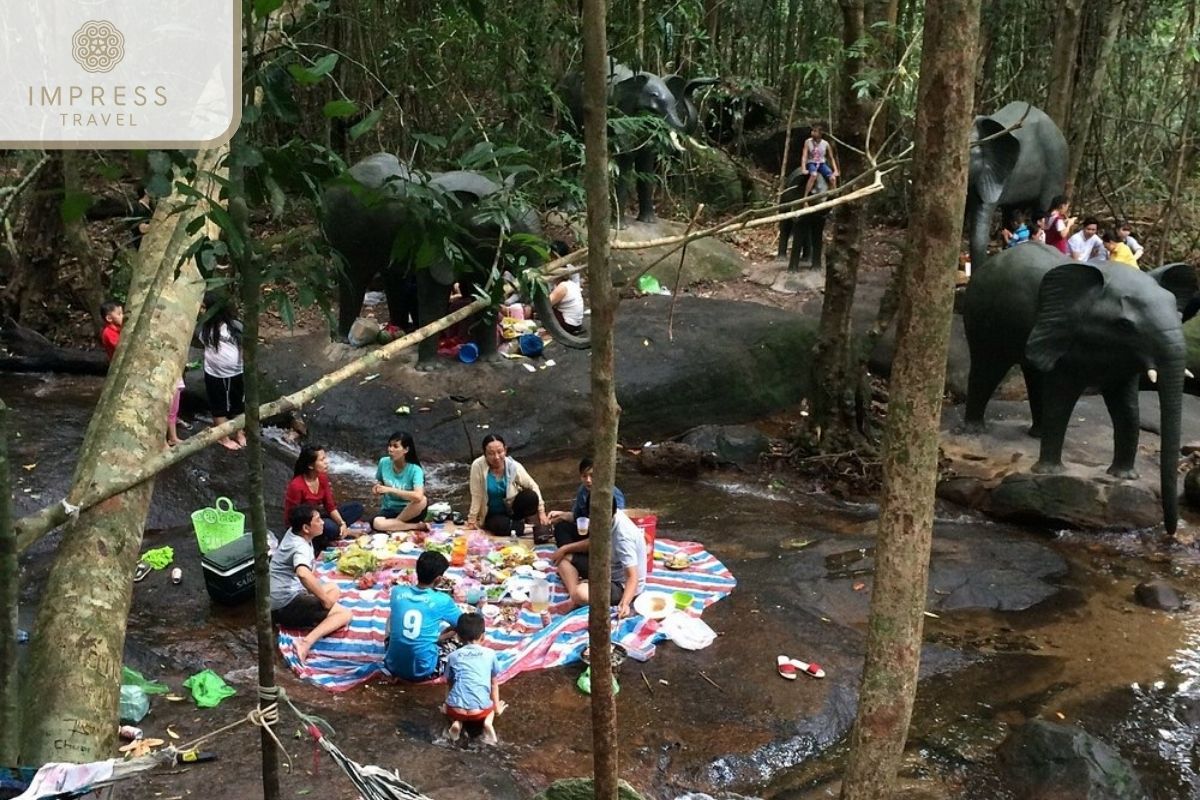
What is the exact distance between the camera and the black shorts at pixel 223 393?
339 inches

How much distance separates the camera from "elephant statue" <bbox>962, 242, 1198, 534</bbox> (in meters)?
7.70

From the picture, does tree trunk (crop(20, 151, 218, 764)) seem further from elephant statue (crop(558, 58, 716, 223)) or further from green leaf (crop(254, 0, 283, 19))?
elephant statue (crop(558, 58, 716, 223))

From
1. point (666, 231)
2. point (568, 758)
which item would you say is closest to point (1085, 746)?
point (568, 758)

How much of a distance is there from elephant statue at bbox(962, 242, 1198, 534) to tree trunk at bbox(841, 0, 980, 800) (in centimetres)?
525

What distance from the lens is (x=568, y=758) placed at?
5.01m

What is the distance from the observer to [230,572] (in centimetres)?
604

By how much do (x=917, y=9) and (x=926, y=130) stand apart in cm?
1590

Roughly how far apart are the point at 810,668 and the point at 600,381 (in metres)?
3.43

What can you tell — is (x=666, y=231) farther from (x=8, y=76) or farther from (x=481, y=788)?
(x=8, y=76)

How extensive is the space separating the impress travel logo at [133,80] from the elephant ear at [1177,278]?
25.7 ft

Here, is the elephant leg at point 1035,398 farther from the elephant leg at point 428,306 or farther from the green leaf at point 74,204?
the green leaf at point 74,204

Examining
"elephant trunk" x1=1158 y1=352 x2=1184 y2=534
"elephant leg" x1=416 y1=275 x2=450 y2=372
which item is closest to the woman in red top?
"elephant leg" x1=416 y1=275 x2=450 y2=372

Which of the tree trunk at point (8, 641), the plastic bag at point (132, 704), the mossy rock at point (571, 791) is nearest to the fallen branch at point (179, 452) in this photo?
the tree trunk at point (8, 641)

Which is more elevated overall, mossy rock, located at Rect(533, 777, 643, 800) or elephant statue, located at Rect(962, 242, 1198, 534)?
elephant statue, located at Rect(962, 242, 1198, 534)
